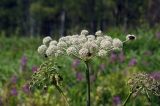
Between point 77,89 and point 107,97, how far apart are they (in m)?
0.45

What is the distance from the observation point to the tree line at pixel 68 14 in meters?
53.9

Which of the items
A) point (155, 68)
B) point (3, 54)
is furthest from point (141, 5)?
point (155, 68)

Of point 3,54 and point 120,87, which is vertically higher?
point 3,54

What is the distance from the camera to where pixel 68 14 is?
213 ft

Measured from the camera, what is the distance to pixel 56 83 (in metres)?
3.58

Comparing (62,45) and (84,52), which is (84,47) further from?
(62,45)

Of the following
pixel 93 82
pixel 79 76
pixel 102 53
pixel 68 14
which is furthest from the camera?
pixel 68 14

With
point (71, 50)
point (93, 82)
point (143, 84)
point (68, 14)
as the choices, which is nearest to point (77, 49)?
point (71, 50)

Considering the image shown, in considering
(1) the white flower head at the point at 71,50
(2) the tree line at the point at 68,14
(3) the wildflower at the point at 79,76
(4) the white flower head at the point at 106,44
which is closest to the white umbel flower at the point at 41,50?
(1) the white flower head at the point at 71,50

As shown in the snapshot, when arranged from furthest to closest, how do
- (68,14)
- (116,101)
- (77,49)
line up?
1. (68,14)
2. (116,101)
3. (77,49)

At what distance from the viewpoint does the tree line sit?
53.9 metres

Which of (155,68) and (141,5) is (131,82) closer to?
(155,68)

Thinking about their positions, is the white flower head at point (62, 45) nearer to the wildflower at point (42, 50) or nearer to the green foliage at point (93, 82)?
the wildflower at point (42, 50)

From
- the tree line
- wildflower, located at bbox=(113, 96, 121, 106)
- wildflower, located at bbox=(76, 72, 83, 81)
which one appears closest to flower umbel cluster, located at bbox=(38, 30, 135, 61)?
wildflower, located at bbox=(113, 96, 121, 106)
